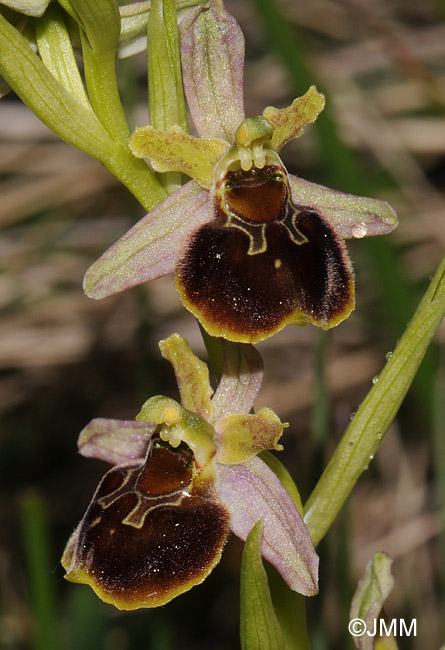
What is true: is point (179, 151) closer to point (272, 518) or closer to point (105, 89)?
point (105, 89)

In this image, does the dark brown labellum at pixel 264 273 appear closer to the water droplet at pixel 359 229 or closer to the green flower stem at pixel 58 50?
the water droplet at pixel 359 229

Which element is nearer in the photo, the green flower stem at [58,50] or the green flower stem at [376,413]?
the green flower stem at [376,413]

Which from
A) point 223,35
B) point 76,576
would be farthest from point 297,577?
point 223,35

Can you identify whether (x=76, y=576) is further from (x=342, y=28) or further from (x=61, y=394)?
(x=342, y=28)

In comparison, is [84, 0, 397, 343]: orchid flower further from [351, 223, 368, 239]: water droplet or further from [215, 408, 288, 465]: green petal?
[215, 408, 288, 465]: green petal

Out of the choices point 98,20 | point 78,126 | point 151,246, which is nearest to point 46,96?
point 78,126

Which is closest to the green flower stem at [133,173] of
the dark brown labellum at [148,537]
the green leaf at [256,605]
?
the dark brown labellum at [148,537]

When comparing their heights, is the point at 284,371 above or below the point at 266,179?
below
